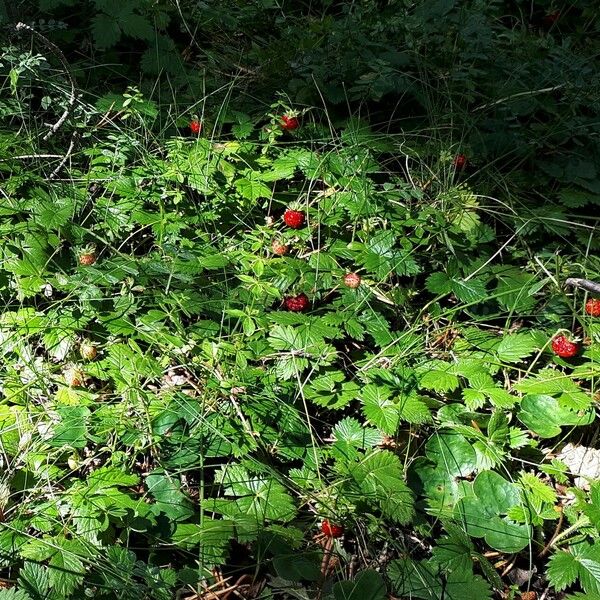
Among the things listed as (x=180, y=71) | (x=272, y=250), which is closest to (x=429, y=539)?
(x=272, y=250)

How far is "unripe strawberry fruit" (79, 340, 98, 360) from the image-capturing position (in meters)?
2.15

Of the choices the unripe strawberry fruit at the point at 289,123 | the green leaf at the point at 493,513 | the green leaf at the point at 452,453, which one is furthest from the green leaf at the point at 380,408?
the unripe strawberry fruit at the point at 289,123

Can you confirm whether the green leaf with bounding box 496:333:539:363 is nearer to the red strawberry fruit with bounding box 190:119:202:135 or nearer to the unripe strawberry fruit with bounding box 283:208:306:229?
the unripe strawberry fruit with bounding box 283:208:306:229

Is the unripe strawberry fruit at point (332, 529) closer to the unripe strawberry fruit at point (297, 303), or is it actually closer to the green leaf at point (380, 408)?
the green leaf at point (380, 408)

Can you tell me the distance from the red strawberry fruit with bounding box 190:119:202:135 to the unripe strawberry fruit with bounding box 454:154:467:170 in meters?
0.93

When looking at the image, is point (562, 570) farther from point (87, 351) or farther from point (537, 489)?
point (87, 351)

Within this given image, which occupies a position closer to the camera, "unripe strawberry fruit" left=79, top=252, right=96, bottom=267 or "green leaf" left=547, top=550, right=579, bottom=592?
"green leaf" left=547, top=550, right=579, bottom=592

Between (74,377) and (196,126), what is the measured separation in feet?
3.71

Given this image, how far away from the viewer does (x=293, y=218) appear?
2543 millimetres

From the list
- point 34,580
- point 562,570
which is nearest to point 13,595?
point 34,580

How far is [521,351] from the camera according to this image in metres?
2.15

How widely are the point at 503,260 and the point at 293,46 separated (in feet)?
4.67

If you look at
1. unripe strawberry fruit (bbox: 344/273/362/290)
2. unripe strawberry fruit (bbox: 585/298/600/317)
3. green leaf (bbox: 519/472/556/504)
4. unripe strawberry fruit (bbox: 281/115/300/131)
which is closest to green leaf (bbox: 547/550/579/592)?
green leaf (bbox: 519/472/556/504)

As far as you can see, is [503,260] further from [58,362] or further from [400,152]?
[58,362]
